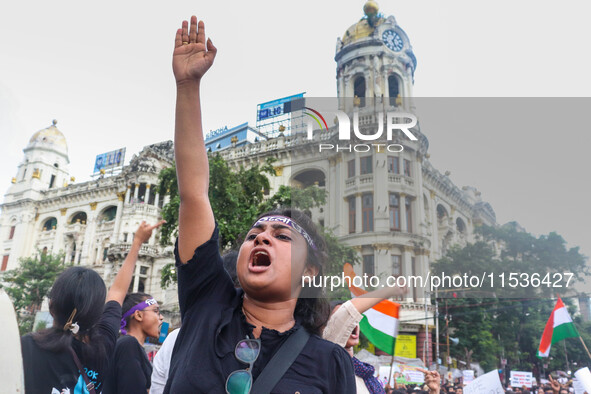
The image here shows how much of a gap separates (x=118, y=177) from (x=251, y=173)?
22.6m

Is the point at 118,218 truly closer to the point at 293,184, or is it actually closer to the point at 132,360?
the point at 293,184

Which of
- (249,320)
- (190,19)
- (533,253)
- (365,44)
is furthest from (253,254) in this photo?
(365,44)

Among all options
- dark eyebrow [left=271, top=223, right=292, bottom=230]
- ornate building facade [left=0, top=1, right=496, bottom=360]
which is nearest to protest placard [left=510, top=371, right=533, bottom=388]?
ornate building facade [left=0, top=1, right=496, bottom=360]

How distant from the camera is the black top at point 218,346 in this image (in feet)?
4.93

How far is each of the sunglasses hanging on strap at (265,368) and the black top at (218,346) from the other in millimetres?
30

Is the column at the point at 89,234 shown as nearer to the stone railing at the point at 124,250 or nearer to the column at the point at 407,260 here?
the stone railing at the point at 124,250

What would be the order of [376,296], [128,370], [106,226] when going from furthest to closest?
1. [106,226]
2. [128,370]
3. [376,296]

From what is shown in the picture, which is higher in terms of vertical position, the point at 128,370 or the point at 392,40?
the point at 392,40

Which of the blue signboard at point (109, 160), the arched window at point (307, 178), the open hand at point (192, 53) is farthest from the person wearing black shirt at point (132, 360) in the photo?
the blue signboard at point (109, 160)

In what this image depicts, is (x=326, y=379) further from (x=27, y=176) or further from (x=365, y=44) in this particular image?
(x=27, y=176)

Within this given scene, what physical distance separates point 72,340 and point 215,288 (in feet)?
4.24

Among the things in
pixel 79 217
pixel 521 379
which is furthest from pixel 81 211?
pixel 521 379

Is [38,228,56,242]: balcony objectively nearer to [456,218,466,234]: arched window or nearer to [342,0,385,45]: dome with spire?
[342,0,385,45]: dome with spire

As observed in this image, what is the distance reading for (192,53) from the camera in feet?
5.47
